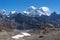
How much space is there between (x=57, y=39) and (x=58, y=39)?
383mm

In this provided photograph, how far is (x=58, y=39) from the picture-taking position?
72.7m

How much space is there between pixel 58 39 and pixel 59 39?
484mm

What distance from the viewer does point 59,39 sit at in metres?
72.3

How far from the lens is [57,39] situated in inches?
2869

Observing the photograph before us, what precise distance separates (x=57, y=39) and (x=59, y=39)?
852 millimetres
